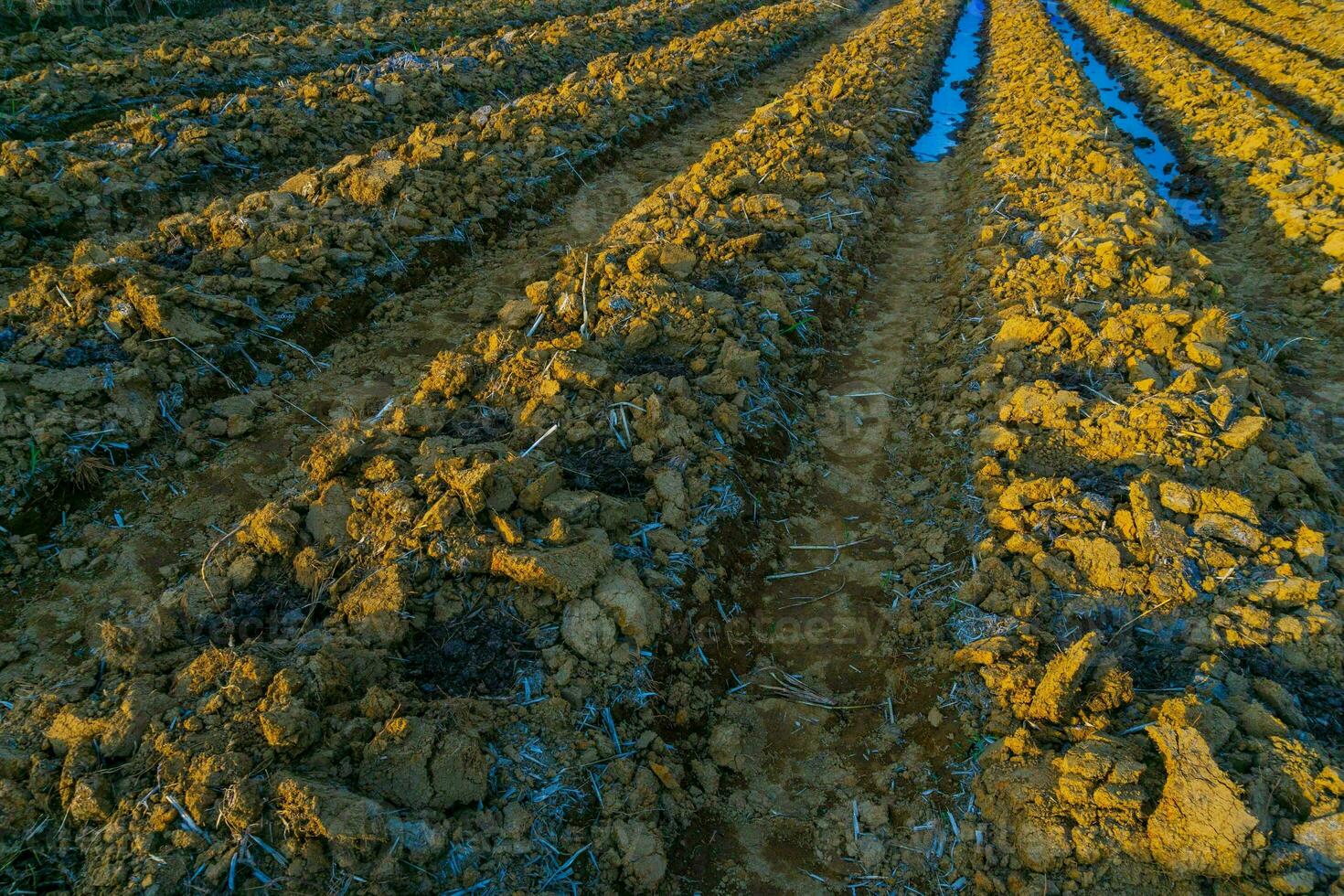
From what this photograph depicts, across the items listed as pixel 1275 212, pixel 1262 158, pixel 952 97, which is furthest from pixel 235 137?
pixel 1262 158

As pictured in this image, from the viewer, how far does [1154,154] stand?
33.1ft

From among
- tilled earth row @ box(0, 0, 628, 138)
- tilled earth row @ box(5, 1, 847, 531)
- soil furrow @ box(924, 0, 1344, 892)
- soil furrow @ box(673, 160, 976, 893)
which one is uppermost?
tilled earth row @ box(0, 0, 628, 138)

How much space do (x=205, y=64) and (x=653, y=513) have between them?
9881mm

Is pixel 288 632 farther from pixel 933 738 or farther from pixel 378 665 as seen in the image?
pixel 933 738

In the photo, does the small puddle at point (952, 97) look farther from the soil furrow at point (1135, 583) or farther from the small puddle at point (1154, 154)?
the soil furrow at point (1135, 583)

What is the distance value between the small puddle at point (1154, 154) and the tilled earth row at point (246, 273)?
7.15 m

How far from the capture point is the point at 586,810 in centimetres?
286

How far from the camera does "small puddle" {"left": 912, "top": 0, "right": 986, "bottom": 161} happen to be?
998 cm

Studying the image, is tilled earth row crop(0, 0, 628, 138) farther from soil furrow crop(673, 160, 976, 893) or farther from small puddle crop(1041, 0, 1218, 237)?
small puddle crop(1041, 0, 1218, 237)

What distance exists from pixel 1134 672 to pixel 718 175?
5848mm

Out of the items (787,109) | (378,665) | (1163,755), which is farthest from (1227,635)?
(787,109)

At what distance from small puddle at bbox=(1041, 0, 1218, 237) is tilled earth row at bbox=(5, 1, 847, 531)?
715 centimetres

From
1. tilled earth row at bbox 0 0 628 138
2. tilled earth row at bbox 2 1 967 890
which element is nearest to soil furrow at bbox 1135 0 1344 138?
tilled earth row at bbox 2 1 967 890

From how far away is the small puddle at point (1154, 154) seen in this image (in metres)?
8.51
